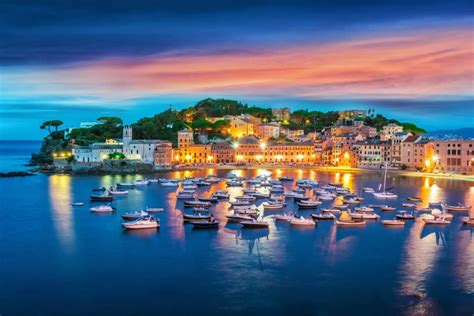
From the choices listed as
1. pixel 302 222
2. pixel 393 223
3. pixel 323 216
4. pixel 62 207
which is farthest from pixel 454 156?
pixel 62 207

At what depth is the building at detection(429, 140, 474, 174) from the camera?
48906 mm

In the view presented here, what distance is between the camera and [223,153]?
63844mm

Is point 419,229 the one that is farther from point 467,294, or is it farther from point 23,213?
point 23,213

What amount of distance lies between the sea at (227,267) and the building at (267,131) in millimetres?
47077

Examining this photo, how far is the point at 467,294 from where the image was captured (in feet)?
46.1

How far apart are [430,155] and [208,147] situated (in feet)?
86.3

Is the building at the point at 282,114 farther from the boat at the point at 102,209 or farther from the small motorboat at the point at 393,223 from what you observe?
the small motorboat at the point at 393,223

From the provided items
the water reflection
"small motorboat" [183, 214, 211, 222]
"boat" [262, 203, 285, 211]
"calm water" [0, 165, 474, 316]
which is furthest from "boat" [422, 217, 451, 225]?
the water reflection

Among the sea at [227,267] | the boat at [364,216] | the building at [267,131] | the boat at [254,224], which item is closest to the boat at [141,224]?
the sea at [227,267]

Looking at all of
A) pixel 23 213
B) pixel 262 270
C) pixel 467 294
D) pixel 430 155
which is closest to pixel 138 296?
pixel 262 270

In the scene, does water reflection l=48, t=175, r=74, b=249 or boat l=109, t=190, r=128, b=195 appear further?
boat l=109, t=190, r=128, b=195

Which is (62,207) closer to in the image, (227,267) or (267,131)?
(227,267)

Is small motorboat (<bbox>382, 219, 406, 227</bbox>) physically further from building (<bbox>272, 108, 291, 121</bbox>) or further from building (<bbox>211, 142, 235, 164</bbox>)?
building (<bbox>272, 108, 291, 121</bbox>)

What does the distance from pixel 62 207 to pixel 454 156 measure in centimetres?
3848
